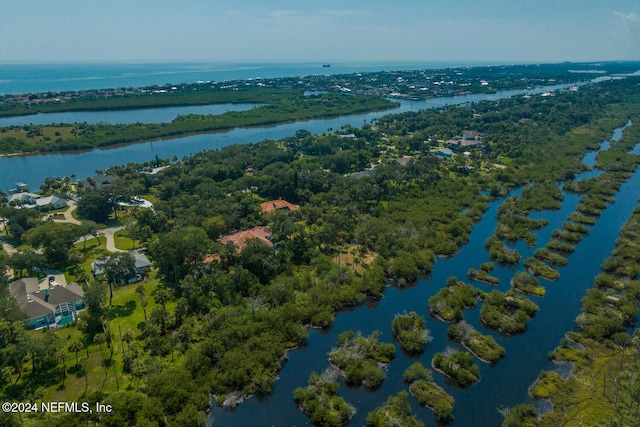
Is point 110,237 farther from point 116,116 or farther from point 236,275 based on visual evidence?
point 116,116

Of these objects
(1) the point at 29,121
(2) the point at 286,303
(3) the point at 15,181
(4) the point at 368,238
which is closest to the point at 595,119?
(4) the point at 368,238

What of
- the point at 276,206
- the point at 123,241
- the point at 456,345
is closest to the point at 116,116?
the point at 123,241

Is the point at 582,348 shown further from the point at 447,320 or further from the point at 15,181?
the point at 15,181

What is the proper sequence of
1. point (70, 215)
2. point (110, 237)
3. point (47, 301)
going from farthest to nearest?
1. point (70, 215)
2. point (110, 237)
3. point (47, 301)

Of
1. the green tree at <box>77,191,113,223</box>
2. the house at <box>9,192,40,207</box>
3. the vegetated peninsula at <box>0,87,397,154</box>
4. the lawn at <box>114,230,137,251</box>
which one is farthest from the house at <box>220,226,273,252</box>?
the vegetated peninsula at <box>0,87,397,154</box>

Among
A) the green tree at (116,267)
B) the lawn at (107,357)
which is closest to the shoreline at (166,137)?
the green tree at (116,267)

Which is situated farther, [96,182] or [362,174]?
[362,174]
